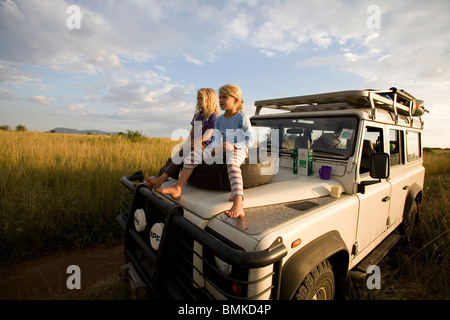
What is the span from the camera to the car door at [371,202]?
7.85 feet

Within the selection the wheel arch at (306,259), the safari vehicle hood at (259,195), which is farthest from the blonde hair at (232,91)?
the wheel arch at (306,259)

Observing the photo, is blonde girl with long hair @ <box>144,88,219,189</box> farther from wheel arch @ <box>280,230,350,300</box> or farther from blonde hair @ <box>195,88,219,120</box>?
wheel arch @ <box>280,230,350,300</box>

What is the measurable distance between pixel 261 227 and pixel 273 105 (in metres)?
2.79

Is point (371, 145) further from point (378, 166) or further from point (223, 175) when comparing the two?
point (223, 175)

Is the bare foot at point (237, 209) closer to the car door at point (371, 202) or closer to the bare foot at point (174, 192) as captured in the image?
the bare foot at point (174, 192)

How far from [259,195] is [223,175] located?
0.38 meters

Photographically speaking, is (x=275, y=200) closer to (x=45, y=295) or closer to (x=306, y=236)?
(x=306, y=236)

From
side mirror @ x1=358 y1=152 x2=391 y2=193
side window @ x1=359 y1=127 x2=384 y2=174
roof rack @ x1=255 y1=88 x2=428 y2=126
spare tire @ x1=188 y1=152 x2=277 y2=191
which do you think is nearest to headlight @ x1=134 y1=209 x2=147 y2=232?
spare tire @ x1=188 y1=152 x2=277 y2=191

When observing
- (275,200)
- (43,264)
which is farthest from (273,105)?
(43,264)

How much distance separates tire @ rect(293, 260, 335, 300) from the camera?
1.67 m

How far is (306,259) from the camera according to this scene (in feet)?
5.30

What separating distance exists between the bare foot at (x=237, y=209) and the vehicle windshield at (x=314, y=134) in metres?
1.44

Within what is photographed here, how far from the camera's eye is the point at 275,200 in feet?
6.68

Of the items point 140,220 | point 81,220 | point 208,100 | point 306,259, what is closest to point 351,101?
point 208,100
